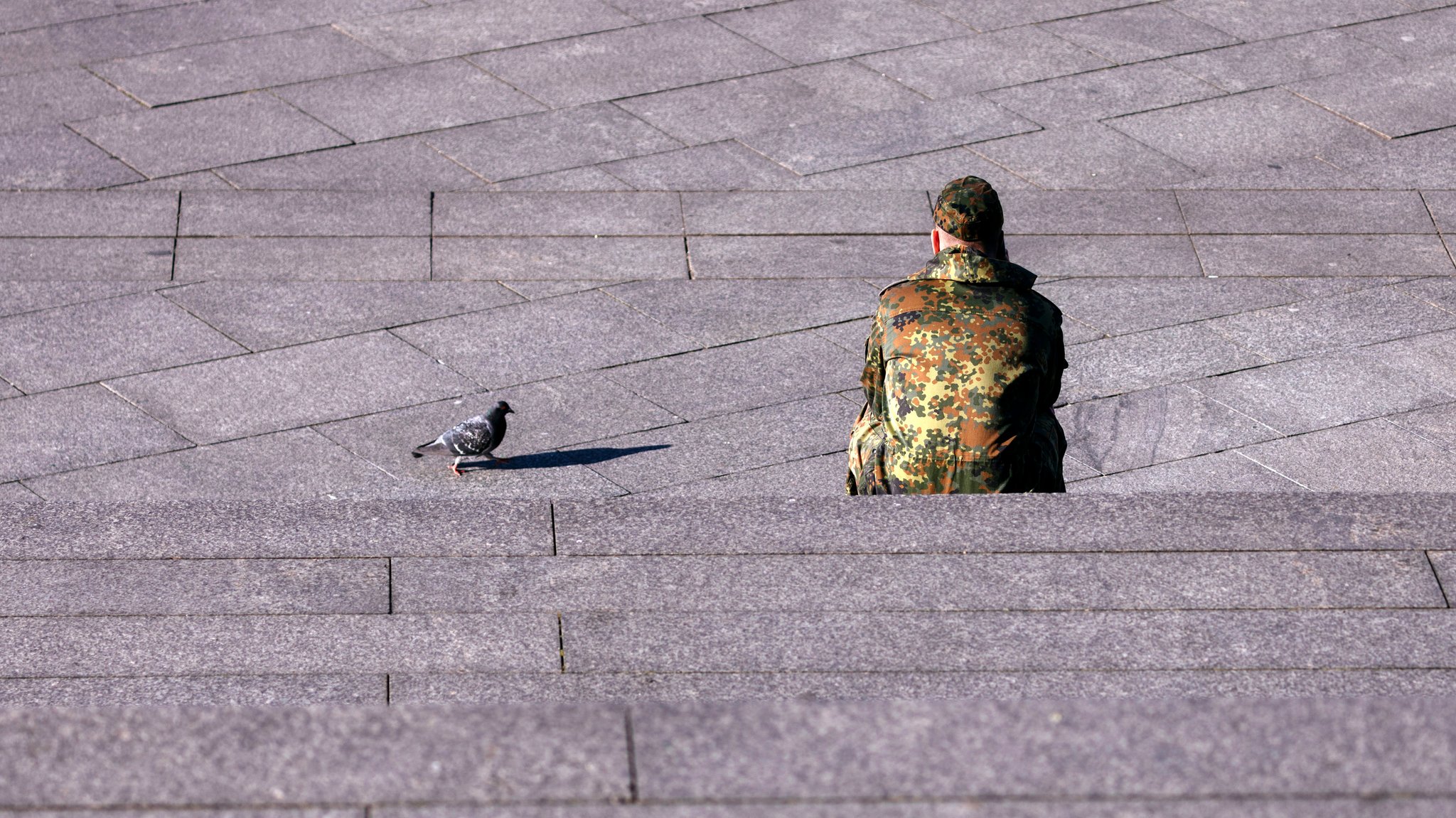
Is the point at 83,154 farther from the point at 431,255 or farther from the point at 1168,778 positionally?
the point at 1168,778

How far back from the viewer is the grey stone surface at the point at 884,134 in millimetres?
9906

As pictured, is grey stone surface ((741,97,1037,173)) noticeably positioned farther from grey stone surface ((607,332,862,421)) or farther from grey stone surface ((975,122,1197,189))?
grey stone surface ((607,332,862,421))

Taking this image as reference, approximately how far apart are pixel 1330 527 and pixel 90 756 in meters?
3.56

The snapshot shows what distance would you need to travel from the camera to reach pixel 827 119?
10305mm

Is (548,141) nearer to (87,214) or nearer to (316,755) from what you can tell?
(87,214)

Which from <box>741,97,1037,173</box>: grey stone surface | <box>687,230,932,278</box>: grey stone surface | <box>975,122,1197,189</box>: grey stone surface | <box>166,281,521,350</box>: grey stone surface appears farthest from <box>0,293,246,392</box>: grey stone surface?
<box>975,122,1197,189</box>: grey stone surface

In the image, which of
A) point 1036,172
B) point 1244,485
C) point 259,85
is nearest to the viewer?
point 1244,485

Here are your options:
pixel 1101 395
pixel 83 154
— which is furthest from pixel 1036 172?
pixel 83 154

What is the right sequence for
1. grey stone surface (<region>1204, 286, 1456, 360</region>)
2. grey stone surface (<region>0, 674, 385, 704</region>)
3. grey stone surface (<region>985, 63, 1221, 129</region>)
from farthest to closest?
grey stone surface (<region>985, 63, 1221, 129</region>)
grey stone surface (<region>1204, 286, 1456, 360</region>)
grey stone surface (<region>0, 674, 385, 704</region>)

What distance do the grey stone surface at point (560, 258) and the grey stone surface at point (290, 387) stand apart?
81 cm

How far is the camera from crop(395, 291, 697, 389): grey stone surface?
8.05 meters

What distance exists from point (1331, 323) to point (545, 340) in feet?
12.7

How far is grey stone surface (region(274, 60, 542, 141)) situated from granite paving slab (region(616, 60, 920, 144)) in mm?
800

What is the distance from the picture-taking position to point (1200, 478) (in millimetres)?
7230
